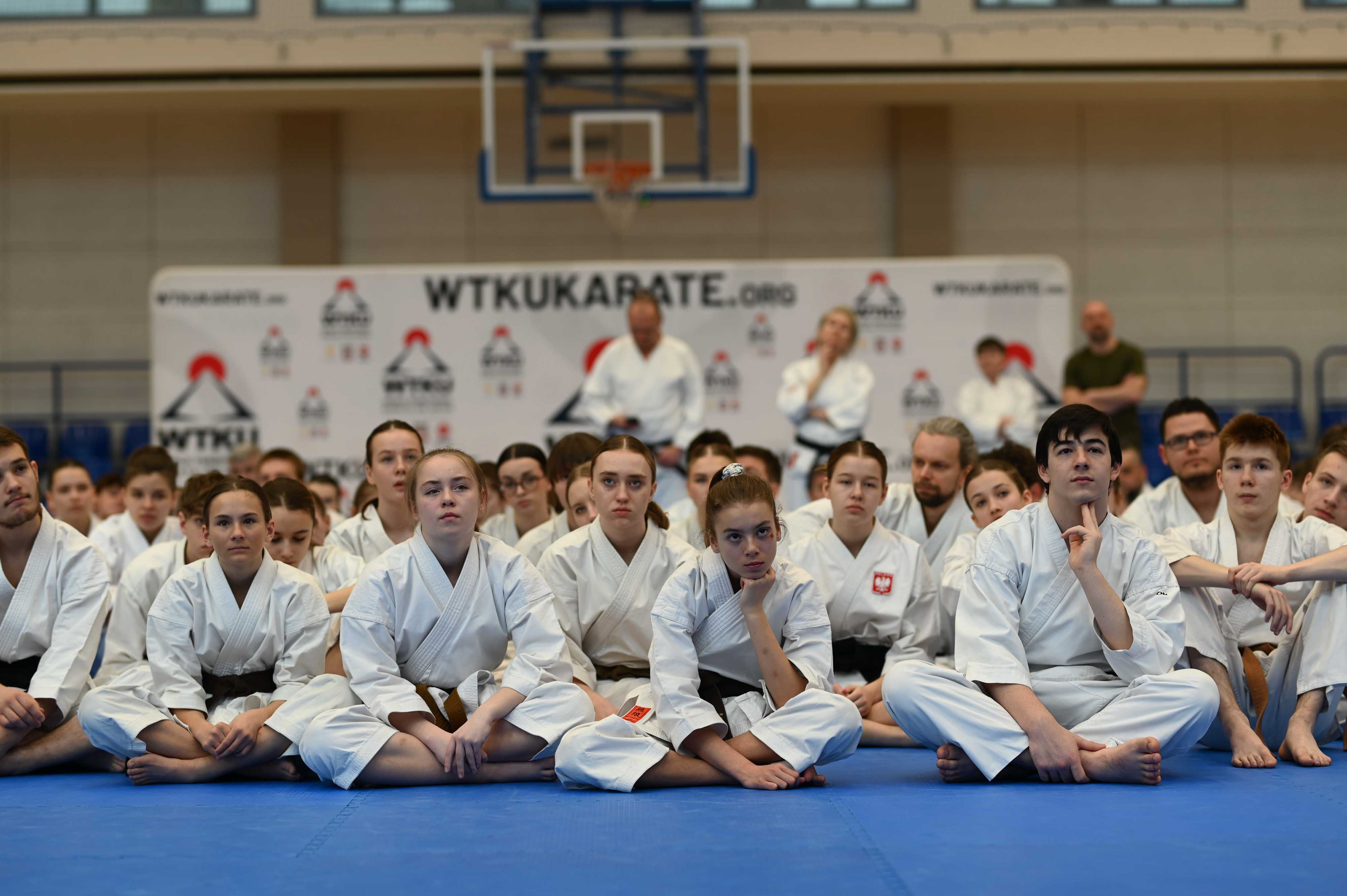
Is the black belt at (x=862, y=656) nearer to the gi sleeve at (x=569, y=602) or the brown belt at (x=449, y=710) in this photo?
the gi sleeve at (x=569, y=602)

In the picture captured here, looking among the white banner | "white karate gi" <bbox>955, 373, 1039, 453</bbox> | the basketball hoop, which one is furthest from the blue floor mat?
the basketball hoop

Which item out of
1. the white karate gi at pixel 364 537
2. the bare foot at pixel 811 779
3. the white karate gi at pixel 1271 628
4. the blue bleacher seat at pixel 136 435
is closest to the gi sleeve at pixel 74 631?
the white karate gi at pixel 364 537

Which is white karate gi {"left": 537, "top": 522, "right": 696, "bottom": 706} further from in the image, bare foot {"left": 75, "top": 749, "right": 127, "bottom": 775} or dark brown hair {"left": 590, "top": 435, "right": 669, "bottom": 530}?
bare foot {"left": 75, "top": 749, "right": 127, "bottom": 775}

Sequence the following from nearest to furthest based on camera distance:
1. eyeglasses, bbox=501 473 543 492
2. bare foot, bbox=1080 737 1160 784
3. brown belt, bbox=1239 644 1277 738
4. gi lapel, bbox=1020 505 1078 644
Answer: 1. bare foot, bbox=1080 737 1160 784
2. gi lapel, bbox=1020 505 1078 644
3. brown belt, bbox=1239 644 1277 738
4. eyeglasses, bbox=501 473 543 492

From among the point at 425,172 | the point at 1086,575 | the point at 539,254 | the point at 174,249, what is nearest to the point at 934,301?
the point at 539,254

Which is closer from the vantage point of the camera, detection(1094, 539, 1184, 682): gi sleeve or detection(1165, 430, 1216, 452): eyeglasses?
detection(1094, 539, 1184, 682): gi sleeve

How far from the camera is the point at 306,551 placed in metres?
5.13

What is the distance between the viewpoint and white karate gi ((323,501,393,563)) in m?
5.56

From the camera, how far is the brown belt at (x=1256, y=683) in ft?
14.9

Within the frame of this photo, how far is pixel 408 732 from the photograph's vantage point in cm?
403

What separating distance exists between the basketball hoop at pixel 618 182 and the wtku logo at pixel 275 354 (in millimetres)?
2842

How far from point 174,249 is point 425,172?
262cm

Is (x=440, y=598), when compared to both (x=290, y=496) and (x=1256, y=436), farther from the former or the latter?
(x=1256, y=436)

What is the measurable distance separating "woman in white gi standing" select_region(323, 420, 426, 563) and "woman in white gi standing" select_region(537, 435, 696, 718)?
3.07ft
